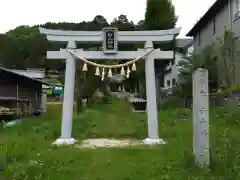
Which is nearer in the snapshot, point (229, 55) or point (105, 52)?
point (105, 52)

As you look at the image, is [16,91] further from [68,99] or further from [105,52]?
[105,52]

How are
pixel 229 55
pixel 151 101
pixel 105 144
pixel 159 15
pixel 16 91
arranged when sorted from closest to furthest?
pixel 105 144
pixel 151 101
pixel 229 55
pixel 16 91
pixel 159 15

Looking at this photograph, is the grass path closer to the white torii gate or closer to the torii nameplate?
the white torii gate

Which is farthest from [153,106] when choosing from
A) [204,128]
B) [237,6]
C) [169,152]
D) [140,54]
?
[237,6]

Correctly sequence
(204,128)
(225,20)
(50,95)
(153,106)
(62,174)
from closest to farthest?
(62,174) < (204,128) < (153,106) < (225,20) < (50,95)

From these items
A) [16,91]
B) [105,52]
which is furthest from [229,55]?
[16,91]

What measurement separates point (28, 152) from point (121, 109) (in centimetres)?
967

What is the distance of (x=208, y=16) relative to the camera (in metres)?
25.4

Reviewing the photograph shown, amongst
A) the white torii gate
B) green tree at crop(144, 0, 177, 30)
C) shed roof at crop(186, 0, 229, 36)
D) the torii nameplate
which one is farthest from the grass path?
green tree at crop(144, 0, 177, 30)

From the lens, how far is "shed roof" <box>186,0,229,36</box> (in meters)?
22.4

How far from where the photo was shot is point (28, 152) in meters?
9.30

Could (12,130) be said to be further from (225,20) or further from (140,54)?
(225,20)

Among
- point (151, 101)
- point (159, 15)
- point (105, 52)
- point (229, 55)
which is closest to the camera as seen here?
point (151, 101)

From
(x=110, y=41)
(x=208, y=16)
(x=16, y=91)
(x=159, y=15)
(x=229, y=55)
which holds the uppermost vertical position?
(x=159, y=15)
